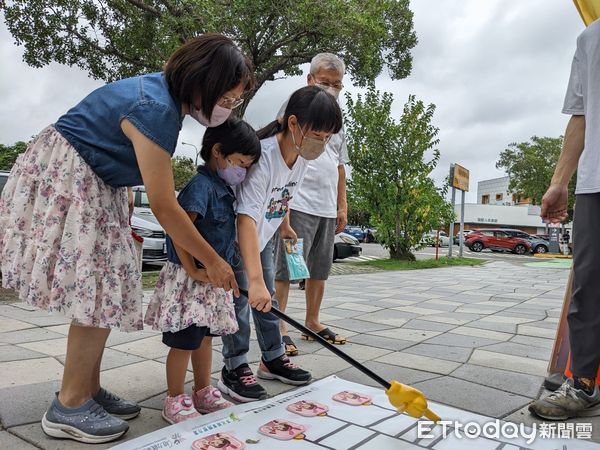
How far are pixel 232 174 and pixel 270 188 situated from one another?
0.55 feet

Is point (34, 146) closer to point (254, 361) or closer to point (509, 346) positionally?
point (254, 361)

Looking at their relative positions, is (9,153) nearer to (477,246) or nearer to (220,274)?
(477,246)

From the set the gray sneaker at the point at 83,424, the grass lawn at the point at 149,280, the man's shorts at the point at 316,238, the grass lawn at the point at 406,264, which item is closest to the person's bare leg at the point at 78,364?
the gray sneaker at the point at 83,424

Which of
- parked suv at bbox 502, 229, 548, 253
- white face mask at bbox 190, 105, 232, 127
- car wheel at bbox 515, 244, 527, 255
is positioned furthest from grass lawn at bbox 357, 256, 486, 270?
parked suv at bbox 502, 229, 548, 253

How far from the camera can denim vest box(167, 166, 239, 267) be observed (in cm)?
152

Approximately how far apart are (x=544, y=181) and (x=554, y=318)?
80.2 ft

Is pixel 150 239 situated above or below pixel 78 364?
above

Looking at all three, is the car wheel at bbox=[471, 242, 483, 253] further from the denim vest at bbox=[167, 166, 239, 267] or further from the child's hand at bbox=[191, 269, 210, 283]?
the child's hand at bbox=[191, 269, 210, 283]

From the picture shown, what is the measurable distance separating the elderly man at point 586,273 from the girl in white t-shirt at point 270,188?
891 millimetres

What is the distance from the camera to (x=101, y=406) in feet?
4.96

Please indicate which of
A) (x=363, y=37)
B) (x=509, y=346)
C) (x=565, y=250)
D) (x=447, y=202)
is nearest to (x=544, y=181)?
(x=565, y=250)

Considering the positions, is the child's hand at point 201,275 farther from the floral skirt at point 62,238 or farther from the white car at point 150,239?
the white car at point 150,239

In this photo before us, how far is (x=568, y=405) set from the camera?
1.68 m

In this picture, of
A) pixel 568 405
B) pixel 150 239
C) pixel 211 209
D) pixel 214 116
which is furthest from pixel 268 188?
pixel 150 239
